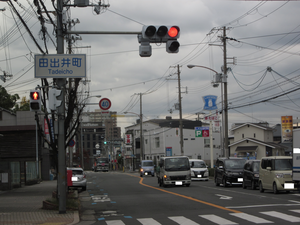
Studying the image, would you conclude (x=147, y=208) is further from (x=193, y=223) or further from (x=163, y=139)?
(x=163, y=139)

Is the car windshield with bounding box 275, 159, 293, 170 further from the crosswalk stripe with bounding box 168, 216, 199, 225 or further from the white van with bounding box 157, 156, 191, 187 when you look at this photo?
the crosswalk stripe with bounding box 168, 216, 199, 225

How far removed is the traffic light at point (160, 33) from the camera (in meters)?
12.1

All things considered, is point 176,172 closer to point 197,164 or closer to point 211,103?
point 197,164

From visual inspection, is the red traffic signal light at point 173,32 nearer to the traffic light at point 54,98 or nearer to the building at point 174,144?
the traffic light at point 54,98

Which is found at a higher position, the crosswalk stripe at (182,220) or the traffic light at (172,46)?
the traffic light at (172,46)

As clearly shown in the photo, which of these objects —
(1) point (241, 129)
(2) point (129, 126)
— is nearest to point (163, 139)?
(1) point (241, 129)

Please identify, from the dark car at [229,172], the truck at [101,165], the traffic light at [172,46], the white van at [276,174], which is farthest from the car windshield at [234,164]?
the truck at [101,165]

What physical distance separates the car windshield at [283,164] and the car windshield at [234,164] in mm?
6015

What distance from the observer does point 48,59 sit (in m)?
12.8

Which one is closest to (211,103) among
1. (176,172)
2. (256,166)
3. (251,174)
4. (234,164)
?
(234,164)

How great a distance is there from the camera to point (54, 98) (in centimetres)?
1247

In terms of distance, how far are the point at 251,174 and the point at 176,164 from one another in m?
5.35

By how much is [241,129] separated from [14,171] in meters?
44.8

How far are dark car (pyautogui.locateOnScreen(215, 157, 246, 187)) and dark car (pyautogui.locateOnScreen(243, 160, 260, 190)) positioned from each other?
1.43m
